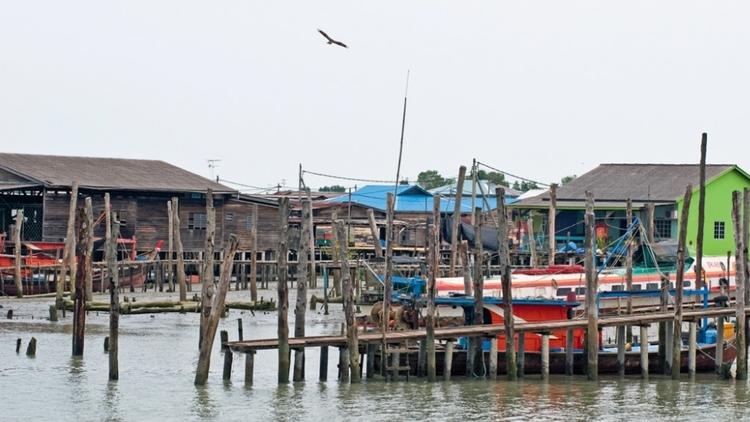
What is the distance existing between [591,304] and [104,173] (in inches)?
1591

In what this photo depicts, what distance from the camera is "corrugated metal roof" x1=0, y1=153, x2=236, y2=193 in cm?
6225

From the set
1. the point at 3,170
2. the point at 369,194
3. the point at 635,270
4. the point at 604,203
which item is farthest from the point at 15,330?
the point at 369,194

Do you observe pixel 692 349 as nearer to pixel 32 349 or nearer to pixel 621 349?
pixel 621 349

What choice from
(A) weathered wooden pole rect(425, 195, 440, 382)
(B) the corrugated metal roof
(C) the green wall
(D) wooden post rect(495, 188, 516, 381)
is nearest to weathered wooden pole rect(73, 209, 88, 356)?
(A) weathered wooden pole rect(425, 195, 440, 382)

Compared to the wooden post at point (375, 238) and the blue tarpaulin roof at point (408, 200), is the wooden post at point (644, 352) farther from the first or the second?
the blue tarpaulin roof at point (408, 200)

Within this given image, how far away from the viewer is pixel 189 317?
47906 mm

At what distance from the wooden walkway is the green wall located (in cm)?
3195

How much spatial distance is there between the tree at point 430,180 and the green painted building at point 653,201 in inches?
1388

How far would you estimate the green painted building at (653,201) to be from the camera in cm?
6322

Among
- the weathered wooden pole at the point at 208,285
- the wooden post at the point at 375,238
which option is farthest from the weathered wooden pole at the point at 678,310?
the wooden post at the point at 375,238

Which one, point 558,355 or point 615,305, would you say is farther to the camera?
point 615,305

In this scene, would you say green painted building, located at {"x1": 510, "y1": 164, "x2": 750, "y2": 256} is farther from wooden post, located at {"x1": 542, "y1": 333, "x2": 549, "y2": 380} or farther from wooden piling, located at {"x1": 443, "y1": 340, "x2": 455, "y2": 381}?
wooden piling, located at {"x1": 443, "y1": 340, "x2": 455, "y2": 381}

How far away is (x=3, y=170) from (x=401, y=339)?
37.7m

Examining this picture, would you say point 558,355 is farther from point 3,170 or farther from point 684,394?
point 3,170
